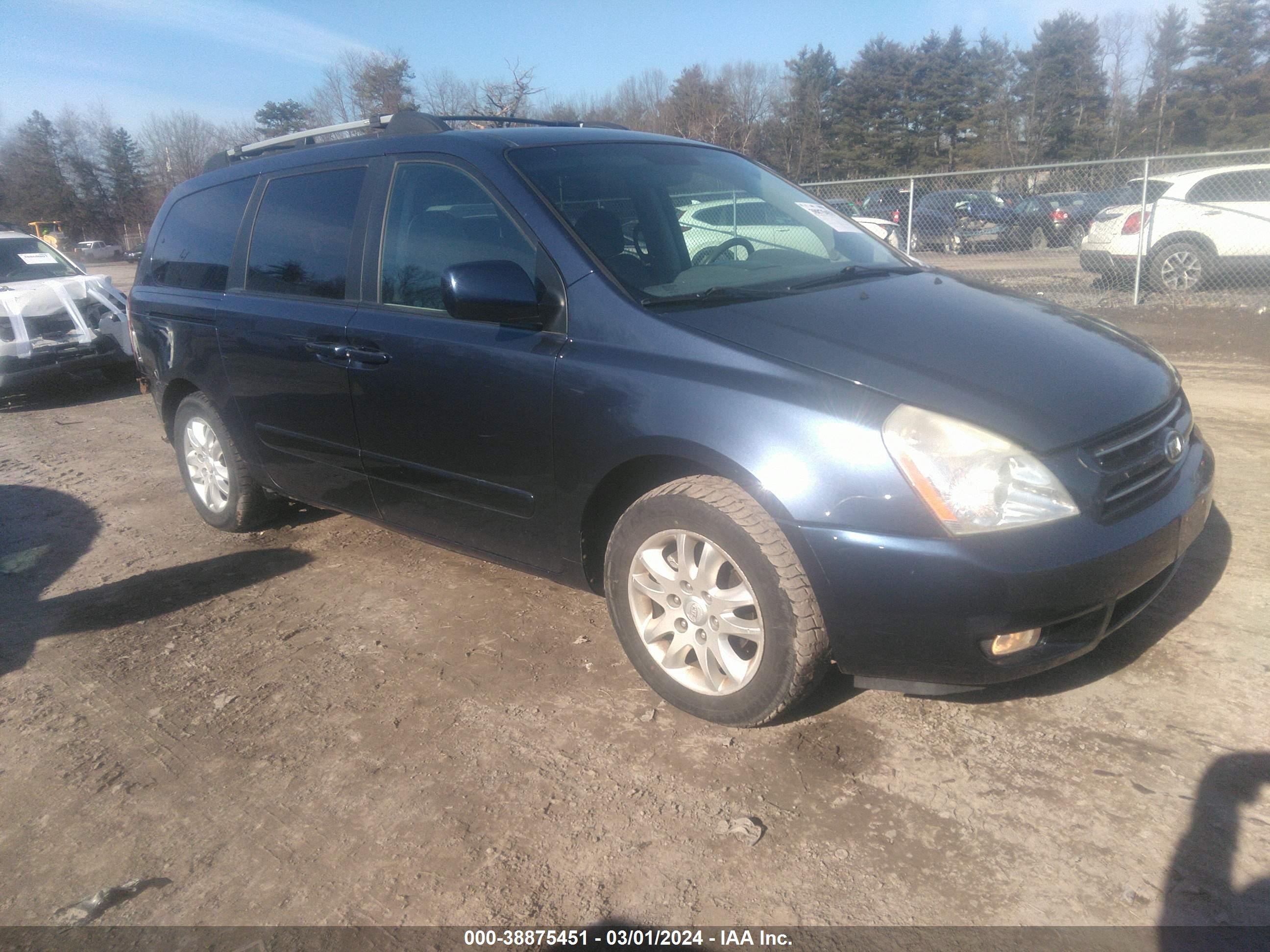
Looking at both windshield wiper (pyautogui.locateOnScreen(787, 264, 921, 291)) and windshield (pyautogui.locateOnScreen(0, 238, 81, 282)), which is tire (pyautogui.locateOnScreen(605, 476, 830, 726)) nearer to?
windshield wiper (pyautogui.locateOnScreen(787, 264, 921, 291))

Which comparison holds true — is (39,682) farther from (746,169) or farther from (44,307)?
(44,307)

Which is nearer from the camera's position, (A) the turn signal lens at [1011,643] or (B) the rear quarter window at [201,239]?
(A) the turn signal lens at [1011,643]

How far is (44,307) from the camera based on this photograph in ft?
30.2

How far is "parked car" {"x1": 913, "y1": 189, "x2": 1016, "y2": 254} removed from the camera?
13938 millimetres

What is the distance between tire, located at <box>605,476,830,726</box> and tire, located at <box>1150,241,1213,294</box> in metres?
11.1

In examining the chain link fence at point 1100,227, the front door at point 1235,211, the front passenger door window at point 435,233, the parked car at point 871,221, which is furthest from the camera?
the parked car at point 871,221

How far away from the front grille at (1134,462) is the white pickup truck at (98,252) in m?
50.5

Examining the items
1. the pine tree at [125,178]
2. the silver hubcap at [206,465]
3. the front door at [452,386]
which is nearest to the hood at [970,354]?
the front door at [452,386]

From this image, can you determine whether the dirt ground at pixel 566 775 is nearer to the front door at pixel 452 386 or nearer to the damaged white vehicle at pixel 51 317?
the front door at pixel 452 386

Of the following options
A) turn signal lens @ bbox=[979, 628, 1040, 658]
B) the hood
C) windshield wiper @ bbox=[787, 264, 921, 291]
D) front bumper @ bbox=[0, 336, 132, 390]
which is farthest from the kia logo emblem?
front bumper @ bbox=[0, 336, 132, 390]

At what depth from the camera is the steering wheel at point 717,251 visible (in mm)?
3295

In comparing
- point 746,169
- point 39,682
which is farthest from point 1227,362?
point 39,682

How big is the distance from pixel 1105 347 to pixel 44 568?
5031 mm

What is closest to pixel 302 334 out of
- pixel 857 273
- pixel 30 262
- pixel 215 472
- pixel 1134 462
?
pixel 215 472
